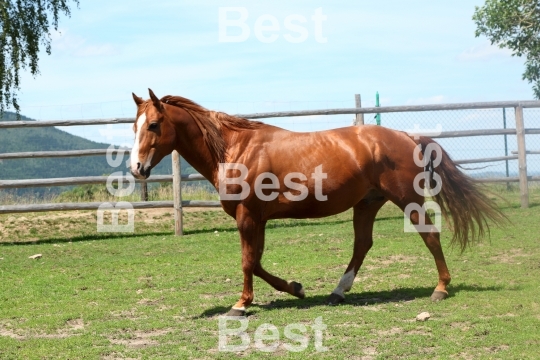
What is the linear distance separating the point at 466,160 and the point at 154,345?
9805 millimetres

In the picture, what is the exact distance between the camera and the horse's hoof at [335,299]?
21.1 feet

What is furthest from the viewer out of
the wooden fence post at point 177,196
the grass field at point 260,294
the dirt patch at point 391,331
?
the wooden fence post at point 177,196

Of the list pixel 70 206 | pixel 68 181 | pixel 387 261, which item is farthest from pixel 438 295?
pixel 68 181

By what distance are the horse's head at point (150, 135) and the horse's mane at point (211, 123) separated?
9.5 inches

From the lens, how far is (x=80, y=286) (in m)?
7.94

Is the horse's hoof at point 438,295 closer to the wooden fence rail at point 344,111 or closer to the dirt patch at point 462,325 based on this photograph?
the dirt patch at point 462,325

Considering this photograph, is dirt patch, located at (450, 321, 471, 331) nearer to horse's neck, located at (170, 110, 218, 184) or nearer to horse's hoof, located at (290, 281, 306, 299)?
horse's hoof, located at (290, 281, 306, 299)

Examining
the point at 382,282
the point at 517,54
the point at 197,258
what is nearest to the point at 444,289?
the point at 382,282

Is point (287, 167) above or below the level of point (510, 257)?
above

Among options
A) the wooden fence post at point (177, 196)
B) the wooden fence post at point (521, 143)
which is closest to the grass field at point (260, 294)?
the wooden fence post at point (177, 196)

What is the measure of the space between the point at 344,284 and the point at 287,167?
130cm

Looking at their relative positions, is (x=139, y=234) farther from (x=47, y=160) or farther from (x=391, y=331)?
(x=47, y=160)

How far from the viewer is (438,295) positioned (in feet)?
20.7

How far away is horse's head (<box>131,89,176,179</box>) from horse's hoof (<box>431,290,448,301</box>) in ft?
9.31
